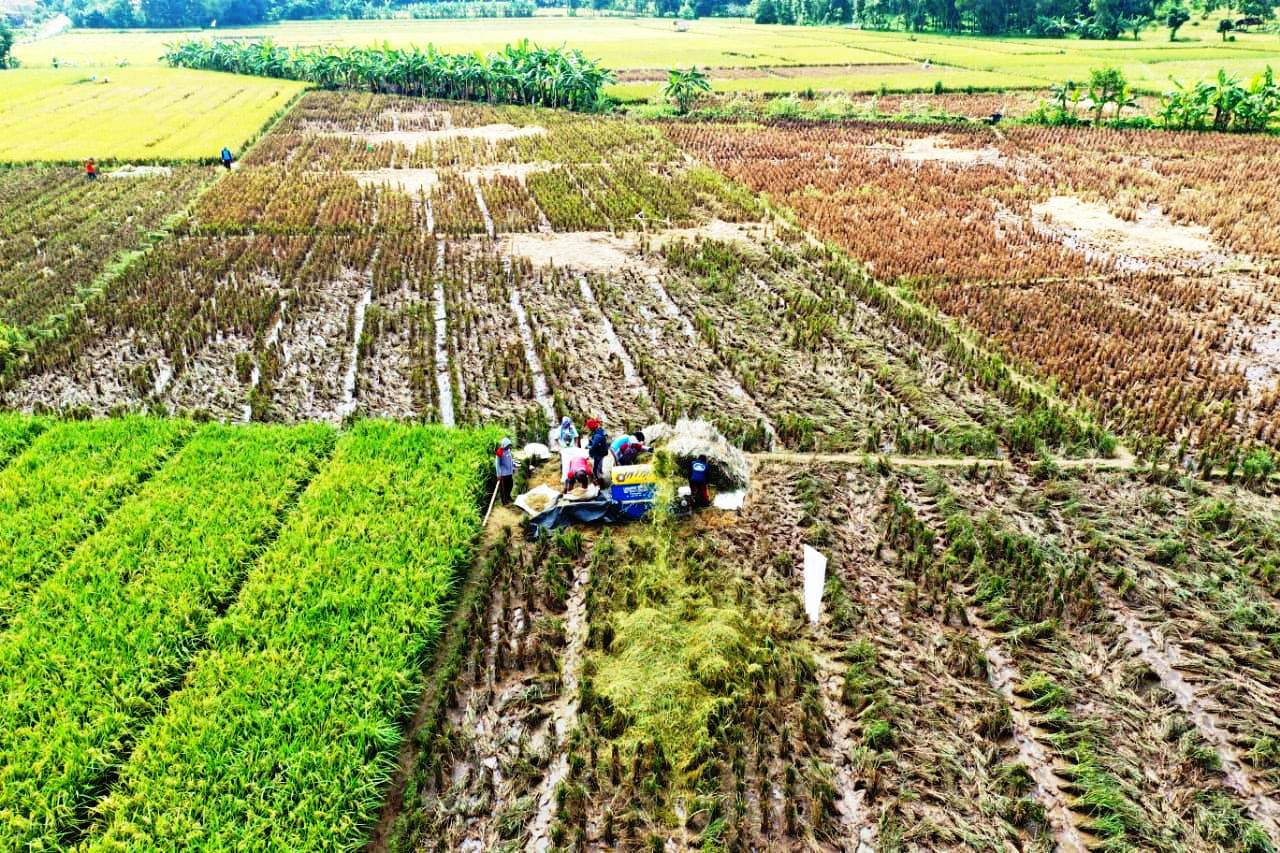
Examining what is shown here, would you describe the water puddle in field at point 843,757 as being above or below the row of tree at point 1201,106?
below

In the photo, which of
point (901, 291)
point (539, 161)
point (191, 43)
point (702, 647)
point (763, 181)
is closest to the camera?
point (702, 647)

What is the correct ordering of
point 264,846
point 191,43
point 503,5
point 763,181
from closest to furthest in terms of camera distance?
point 264,846 → point 763,181 → point 191,43 → point 503,5

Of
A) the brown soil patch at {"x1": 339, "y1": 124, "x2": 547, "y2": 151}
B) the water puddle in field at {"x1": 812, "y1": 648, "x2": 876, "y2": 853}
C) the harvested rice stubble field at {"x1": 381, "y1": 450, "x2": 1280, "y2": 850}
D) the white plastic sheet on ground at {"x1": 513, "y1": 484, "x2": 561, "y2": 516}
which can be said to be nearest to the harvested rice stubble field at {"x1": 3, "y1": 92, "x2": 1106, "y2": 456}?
the white plastic sheet on ground at {"x1": 513, "y1": 484, "x2": 561, "y2": 516}

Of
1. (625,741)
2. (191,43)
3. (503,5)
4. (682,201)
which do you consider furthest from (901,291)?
(503,5)

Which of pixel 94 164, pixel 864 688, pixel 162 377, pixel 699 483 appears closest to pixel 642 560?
pixel 699 483

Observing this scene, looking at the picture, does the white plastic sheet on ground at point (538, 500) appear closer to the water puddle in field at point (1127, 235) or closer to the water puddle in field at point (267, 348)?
the water puddle in field at point (267, 348)

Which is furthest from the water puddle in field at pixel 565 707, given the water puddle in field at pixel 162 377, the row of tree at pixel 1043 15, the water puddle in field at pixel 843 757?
the row of tree at pixel 1043 15

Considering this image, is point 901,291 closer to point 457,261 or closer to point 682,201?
point 682,201
